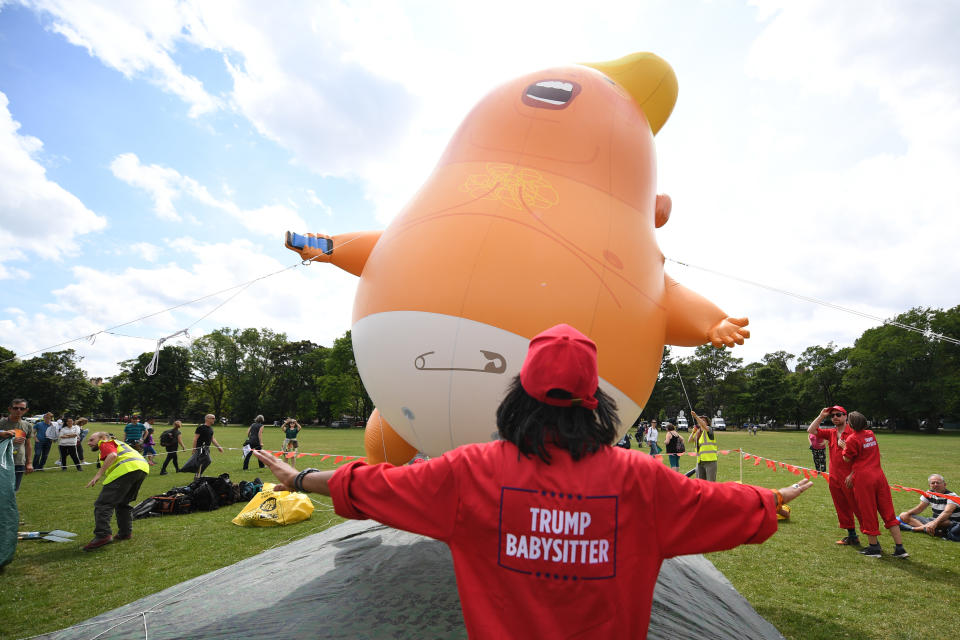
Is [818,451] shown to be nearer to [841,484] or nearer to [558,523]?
[841,484]

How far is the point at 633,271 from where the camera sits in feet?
11.8

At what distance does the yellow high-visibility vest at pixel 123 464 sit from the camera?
7062 mm

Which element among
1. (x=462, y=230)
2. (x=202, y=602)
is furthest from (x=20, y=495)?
(x=462, y=230)

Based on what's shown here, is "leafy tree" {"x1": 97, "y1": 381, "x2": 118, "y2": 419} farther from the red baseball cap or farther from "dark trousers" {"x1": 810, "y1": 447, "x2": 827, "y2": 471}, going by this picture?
the red baseball cap

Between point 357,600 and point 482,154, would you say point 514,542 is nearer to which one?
point 357,600

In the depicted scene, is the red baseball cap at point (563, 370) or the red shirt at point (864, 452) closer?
the red baseball cap at point (563, 370)

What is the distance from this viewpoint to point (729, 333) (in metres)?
4.00

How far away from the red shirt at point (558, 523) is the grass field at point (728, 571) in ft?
13.4

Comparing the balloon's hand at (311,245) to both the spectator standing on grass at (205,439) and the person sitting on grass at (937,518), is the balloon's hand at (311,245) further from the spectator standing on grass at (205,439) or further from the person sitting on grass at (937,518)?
the spectator standing on grass at (205,439)

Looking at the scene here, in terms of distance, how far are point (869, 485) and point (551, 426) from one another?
23.6 feet

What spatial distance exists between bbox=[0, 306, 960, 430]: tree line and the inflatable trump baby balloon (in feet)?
131

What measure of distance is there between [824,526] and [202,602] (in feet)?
31.6

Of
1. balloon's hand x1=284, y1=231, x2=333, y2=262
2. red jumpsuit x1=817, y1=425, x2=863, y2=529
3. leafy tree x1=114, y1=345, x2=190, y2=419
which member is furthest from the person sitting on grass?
leafy tree x1=114, y1=345, x2=190, y2=419

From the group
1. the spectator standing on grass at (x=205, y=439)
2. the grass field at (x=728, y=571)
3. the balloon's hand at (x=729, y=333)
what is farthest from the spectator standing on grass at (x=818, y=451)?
the spectator standing on grass at (x=205, y=439)
